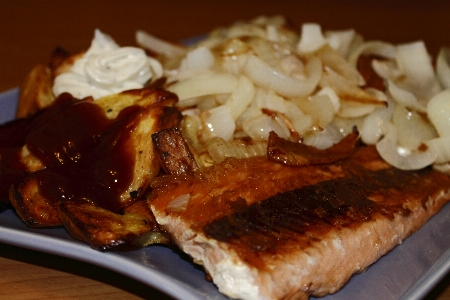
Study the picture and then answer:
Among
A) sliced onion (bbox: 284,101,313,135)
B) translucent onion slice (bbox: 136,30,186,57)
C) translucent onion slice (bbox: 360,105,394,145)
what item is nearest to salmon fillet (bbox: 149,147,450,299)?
sliced onion (bbox: 284,101,313,135)

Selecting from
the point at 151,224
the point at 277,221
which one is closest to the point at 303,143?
the point at 277,221

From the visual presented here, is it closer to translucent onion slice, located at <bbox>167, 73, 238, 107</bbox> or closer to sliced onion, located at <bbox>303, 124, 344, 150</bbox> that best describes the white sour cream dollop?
translucent onion slice, located at <bbox>167, 73, 238, 107</bbox>

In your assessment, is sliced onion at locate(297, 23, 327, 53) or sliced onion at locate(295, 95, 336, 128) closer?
sliced onion at locate(295, 95, 336, 128)

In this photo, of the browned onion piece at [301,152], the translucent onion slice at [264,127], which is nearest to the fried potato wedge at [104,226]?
the browned onion piece at [301,152]

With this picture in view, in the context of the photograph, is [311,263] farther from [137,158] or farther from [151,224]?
[137,158]

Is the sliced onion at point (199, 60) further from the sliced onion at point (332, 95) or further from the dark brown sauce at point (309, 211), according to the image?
the dark brown sauce at point (309, 211)

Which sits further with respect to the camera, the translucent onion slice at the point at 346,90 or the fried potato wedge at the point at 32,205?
the translucent onion slice at the point at 346,90
